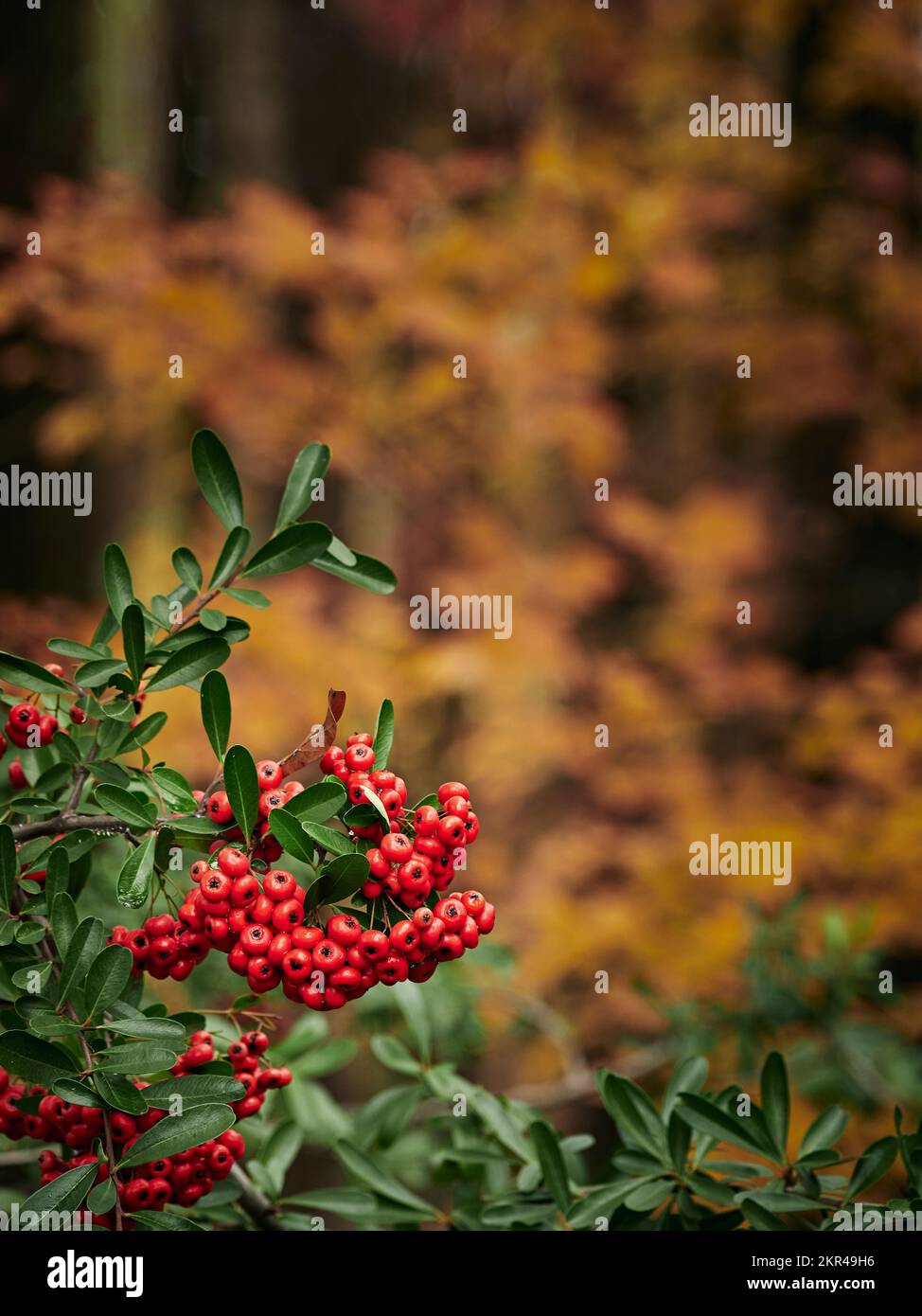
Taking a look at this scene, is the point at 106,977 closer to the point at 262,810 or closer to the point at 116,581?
the point at 262,810

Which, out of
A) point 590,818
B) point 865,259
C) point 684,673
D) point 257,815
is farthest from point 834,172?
point 257,815

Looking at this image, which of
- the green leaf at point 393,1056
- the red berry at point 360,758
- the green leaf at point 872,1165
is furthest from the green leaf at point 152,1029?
the green leaf at point 872,1165

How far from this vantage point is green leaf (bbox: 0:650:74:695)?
76cm

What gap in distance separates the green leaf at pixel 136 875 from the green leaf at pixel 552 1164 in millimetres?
447

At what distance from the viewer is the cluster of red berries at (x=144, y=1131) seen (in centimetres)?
74

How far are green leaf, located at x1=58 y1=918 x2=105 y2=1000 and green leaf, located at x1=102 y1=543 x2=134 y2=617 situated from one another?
0.83ft

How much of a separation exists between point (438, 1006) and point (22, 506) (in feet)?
7.12

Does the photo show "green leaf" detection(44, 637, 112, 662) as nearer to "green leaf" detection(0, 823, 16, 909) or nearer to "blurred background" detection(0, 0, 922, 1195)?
"green leaf" detection(0, 823, 16, 909)

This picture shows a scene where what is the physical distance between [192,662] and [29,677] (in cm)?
13

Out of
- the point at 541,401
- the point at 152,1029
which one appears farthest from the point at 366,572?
the point at 541,401

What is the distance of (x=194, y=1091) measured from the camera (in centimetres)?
73

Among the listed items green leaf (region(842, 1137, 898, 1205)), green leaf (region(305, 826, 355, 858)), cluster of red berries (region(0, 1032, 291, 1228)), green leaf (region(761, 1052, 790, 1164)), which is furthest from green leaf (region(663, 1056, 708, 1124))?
green leaf (region(305, 826, 355, 858))
